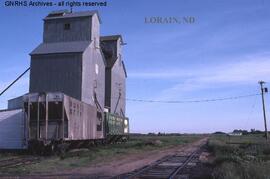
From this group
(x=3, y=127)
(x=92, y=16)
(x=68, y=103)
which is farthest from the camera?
(x=92, y=16)

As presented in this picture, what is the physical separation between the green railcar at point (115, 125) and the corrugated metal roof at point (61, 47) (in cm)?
736

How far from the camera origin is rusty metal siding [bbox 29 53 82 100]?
42219 mm

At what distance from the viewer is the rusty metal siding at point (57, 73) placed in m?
42.2

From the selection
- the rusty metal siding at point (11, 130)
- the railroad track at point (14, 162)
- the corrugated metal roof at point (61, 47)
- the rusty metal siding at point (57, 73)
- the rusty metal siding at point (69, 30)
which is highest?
the rusty metal siding at point (69, 30)

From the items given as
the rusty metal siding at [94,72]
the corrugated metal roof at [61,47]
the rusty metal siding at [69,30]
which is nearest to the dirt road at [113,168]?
the rusty metal siding at [94,72]

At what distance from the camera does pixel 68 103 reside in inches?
1041

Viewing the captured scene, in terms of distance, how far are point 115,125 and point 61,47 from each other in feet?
31.7

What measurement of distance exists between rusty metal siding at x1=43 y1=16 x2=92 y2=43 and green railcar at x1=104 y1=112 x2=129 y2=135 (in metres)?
8.91

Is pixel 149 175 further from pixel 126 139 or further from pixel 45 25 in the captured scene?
pixel 126 139

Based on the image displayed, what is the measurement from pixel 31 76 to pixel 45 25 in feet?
23.2

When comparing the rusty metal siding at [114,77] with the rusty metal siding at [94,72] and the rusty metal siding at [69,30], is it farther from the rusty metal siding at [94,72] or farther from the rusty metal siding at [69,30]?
the rusty metal siding at [69,30]

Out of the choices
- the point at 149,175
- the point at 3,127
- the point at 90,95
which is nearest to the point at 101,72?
the point at 90,95

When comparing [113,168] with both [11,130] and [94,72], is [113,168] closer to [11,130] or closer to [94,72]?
[11,130]

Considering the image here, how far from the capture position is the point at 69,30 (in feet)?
154
